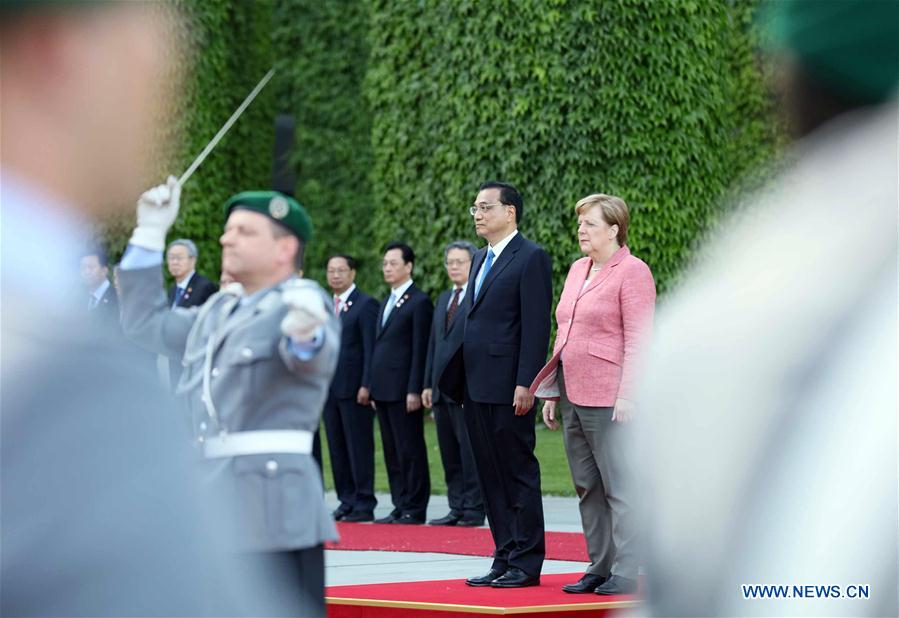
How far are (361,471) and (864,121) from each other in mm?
9967

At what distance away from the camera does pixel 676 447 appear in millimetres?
1089

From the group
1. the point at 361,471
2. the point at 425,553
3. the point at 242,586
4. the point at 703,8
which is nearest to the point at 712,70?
the point at 703,8

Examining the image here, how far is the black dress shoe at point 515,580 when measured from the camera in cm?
634

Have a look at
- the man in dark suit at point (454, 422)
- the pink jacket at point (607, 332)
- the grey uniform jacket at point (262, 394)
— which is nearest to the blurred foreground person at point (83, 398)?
the grey uniform jacket at point (262, 394)

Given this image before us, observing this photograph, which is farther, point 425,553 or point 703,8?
point 703,8

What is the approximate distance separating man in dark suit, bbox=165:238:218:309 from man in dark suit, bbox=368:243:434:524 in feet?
4.27

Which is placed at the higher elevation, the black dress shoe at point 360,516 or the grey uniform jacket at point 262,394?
the grey uniform jacket at point 262,394

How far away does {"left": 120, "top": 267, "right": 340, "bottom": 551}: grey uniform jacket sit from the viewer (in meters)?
3.60

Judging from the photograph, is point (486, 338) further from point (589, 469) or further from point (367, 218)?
point (367, 218)

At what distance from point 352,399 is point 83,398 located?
10.1 metres

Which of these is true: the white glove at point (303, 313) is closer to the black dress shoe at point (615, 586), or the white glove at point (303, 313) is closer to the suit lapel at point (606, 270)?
the black dress shoe at point (615, 586)

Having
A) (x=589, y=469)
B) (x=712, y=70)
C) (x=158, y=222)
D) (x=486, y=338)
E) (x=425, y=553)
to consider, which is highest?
(x=712, y=70)

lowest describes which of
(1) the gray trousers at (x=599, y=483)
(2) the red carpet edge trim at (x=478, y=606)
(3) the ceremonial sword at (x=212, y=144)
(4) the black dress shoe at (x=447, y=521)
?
(4) the black dress shoe at (x=447, y=521)

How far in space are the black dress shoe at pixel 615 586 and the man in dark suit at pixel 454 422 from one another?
3.62 metres
